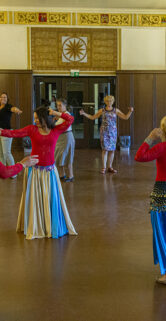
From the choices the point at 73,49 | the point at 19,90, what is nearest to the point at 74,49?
the point at 73,49

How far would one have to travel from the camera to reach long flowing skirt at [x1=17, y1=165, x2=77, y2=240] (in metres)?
4.31

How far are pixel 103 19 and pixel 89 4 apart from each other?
2.39 ft

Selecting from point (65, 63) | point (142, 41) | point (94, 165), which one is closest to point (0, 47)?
point (65, 63)

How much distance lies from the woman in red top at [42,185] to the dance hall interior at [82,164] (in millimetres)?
11

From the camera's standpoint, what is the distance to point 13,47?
476 inches

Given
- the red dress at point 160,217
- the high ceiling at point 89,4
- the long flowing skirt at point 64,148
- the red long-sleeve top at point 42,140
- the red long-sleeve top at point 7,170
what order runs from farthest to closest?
the high ceiling at point 89,4
the long flowing skirt at point 64,148
the red long-sleeve top at point 42,140
the red dress at point 160,217
the red long-sleeve top at point 7,170

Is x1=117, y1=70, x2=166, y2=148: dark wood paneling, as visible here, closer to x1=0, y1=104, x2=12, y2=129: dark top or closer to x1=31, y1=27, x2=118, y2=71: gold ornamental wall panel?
x1=31, y1=27, x2=118, y2=71: gold ornamental wall panel

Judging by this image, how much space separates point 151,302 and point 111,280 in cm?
47

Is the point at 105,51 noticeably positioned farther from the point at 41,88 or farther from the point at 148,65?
the point at 41,88

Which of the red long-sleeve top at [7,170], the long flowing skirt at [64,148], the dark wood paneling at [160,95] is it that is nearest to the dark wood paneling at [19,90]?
the dark wood paneling at [160,95]

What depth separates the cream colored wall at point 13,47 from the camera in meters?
12.0

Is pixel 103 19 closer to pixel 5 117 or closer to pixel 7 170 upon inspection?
pixel 5 117

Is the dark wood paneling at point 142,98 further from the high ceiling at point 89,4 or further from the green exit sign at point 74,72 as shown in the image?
the high ceiling at point 89,4

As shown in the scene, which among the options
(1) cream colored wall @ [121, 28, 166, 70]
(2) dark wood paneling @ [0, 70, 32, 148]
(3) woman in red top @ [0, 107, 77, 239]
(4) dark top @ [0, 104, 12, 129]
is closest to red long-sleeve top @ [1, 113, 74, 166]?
(3) woman in red top @ [0, 107, 77, 239]
